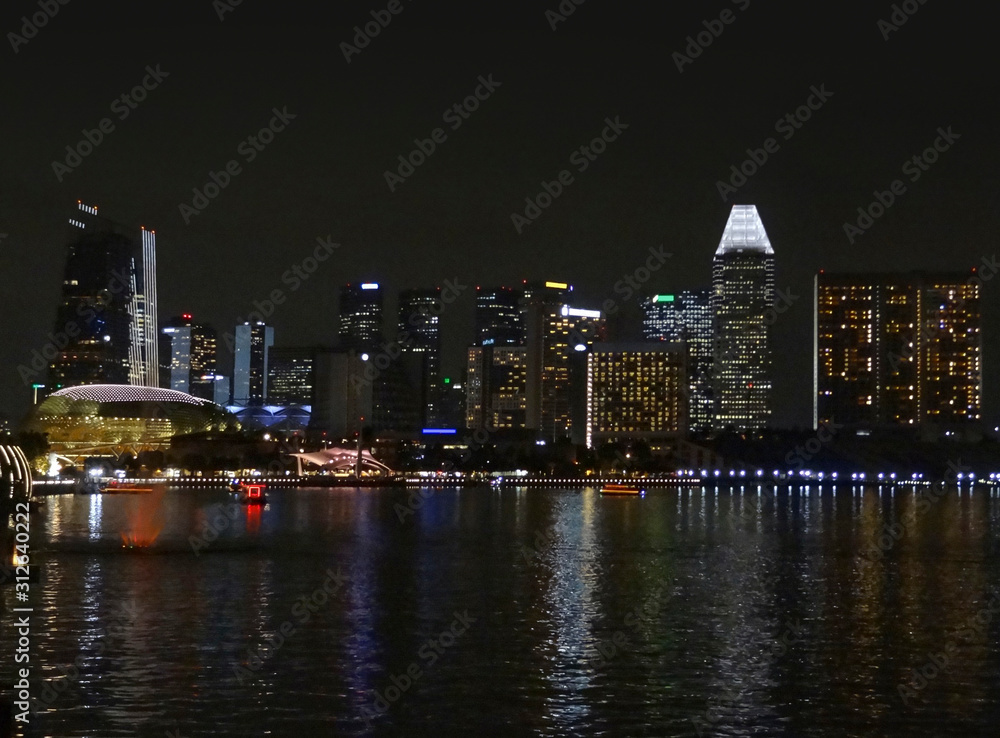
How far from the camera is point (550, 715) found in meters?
22.2

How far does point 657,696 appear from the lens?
23781 mm

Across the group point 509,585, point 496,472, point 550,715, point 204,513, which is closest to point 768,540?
point 509,585

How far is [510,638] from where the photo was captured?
30141 millimetres

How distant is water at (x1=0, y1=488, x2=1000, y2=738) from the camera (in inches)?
874

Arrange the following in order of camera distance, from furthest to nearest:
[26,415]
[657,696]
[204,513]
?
[26,415] < [204,513] < [657,696]

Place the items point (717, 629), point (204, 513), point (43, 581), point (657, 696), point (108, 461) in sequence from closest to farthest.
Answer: point (657, 696), point (717, 629), point (43, 581), point (204, 513), point (108, 461)

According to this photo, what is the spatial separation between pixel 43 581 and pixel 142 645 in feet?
43.5

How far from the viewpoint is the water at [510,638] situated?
2219 centimetres

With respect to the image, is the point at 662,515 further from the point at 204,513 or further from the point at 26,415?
the point at 26,415

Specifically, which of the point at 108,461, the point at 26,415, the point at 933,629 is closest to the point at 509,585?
the point at 933,629

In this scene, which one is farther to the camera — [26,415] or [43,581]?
[26,415]

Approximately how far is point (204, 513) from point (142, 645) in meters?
59.7

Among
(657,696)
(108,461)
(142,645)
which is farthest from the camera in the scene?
(108,461)

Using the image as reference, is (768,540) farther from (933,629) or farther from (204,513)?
(204,513)
